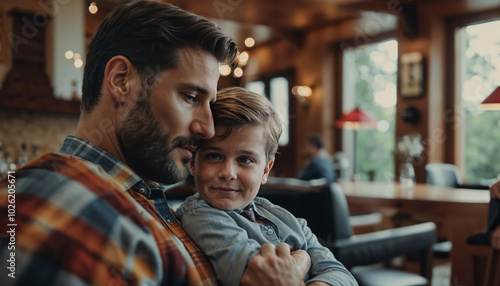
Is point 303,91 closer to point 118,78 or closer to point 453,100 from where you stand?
point 453,100

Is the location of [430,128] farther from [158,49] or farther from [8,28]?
[158,49]

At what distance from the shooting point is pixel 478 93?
5.20 meters

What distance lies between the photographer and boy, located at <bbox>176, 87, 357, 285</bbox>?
0.95 metres

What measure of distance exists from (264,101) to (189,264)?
0.44m

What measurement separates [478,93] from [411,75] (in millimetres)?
780

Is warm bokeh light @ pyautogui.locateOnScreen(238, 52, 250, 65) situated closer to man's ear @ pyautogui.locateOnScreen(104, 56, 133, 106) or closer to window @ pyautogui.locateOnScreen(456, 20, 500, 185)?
window @ pyautogui.locateOnScreen(456, 20, 500, 185)

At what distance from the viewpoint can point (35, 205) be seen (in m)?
0.71

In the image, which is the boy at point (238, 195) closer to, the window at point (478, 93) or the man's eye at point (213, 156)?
the man's eye at point (213, 156)

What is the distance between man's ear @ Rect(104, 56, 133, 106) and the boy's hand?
1.40 ft

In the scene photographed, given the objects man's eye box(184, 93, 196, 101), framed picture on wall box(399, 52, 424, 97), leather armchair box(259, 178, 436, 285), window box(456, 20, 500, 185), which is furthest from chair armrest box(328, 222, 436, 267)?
framed picture on wall box(399, 52, 424, 97)

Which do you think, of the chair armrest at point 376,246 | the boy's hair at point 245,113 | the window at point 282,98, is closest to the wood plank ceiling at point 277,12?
the window at point 282,98

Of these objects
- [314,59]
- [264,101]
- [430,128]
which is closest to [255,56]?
[314,59]

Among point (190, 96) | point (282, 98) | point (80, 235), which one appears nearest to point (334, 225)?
point (190, 96)

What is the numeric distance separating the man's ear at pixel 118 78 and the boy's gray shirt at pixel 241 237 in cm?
28
